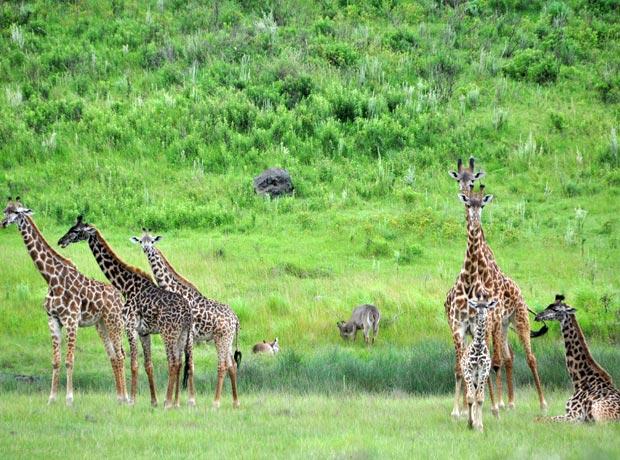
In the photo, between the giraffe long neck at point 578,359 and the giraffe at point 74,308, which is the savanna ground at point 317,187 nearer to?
the giraffe at point 74,308

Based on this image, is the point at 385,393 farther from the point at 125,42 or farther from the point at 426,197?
the point at 125,42

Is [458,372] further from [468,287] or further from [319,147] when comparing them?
[319,147]

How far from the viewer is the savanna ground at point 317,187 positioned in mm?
14898

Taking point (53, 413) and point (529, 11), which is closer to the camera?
point (53, 413)

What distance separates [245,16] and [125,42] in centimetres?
535

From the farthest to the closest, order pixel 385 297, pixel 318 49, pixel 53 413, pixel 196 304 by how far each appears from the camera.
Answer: pixel 318 49 < pixel 385 297 < pixel 196 304 < pixel 53 413

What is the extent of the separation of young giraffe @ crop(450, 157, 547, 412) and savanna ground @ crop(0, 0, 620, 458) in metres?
0.58

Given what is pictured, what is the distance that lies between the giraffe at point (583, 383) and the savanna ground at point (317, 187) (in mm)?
533

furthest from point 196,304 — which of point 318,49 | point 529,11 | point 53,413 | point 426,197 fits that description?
point 529,11

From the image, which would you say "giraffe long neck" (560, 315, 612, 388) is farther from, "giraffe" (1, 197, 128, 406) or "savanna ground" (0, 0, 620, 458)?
"giraffe" (1, 197, 128, 406)

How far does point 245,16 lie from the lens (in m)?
44.8

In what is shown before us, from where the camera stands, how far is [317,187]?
3344 centimetres

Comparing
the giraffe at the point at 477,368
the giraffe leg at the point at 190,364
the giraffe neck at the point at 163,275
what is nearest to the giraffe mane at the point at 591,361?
the giraffe at the point at 477,368

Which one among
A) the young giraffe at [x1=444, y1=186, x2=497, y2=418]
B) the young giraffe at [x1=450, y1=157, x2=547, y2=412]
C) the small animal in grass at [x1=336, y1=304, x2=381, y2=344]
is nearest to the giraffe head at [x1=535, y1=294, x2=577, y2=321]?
the young giraffe at [x1=450, y1=157, x2=547, y2=412]
